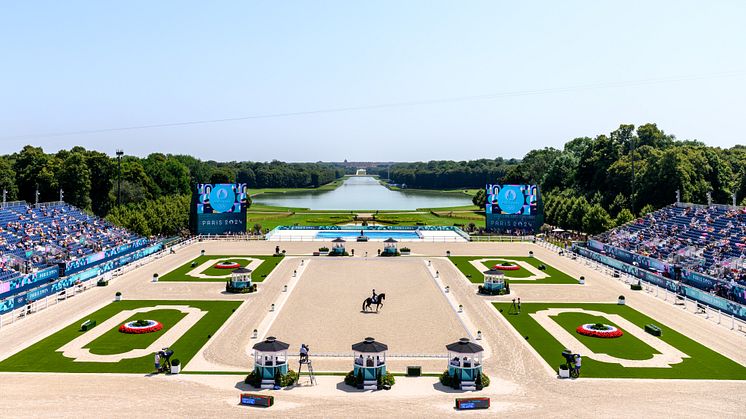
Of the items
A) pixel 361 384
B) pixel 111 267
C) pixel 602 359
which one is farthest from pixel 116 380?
pixel 111 267

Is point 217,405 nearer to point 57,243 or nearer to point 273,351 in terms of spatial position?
point 273,351

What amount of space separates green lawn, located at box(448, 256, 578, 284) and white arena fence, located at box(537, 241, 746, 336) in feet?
15.6

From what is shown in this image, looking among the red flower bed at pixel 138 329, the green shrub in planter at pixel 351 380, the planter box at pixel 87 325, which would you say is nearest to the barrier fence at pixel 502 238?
the red flower bed at pixel 138 329

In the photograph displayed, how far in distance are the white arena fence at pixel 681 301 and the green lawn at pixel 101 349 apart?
3342cm

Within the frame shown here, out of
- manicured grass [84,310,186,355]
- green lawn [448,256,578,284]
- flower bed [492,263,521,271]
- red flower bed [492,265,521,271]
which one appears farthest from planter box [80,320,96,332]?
red flower bed [492,265,521,271]

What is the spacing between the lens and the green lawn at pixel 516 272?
55594mm

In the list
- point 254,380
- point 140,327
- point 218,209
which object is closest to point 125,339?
point 140,327

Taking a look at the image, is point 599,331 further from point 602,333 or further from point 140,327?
point 140,327

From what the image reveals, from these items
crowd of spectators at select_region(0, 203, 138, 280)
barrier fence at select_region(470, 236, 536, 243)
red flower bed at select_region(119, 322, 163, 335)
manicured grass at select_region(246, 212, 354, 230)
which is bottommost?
red flower bed at select_region(119, 322, 163, 335)

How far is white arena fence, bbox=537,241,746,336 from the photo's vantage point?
39.4m

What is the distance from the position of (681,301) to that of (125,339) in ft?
134

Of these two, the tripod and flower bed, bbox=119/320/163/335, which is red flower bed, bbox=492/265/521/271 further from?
flower bed, bbox=119/320/163/335

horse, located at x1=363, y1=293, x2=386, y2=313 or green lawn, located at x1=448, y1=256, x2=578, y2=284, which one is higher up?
horse, located at x1=363, y1=293, x2=386, y2=313

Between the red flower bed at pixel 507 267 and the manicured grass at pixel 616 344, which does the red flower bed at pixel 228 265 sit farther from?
the manicured grass at pixel 616 344
